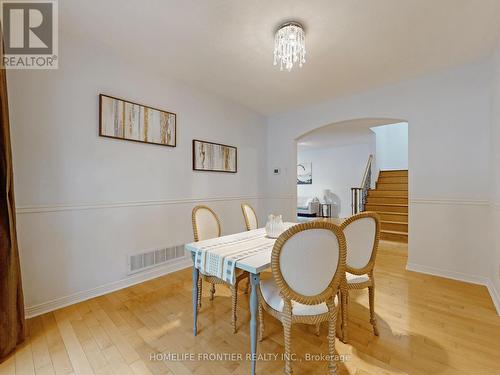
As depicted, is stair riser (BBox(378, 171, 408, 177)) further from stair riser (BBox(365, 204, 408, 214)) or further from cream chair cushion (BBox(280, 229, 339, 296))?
cream chair cushion (BBox(280, 229, 339, 296))

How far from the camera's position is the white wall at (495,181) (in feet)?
7.00

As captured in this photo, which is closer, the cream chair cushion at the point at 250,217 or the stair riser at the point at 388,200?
the cream chair cushion at the point at 250,217

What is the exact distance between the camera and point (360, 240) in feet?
5.18

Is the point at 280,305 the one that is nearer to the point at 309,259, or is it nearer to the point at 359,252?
the point at 309,259

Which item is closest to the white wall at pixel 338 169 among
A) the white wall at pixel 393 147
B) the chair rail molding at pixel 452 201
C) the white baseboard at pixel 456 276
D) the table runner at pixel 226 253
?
the white wall at pixel 393 147

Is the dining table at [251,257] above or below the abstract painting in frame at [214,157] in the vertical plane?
below

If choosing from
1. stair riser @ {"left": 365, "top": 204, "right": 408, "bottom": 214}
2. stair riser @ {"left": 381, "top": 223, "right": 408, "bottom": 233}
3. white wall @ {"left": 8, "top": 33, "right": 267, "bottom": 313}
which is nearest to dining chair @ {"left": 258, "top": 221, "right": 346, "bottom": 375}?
white wall @ {"left": 8, "top": 33, "right": 267, "bottom": 313}

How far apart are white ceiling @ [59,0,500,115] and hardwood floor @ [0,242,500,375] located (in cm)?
256

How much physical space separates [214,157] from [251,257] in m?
2.35

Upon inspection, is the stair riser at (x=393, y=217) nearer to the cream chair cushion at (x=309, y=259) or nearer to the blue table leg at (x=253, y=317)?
the cream chair cushion at (x=309, y=259)

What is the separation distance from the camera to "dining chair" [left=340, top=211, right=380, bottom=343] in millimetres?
1539

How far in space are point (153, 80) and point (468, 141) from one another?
3934 mm

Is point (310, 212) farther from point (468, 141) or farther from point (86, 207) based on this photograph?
point (86, 207)

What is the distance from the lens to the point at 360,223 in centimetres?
154
